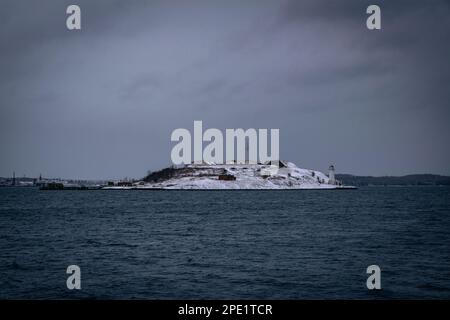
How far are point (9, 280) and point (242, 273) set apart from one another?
14690mm

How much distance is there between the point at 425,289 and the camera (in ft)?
81.7

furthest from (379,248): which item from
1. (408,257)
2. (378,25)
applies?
(378,25)

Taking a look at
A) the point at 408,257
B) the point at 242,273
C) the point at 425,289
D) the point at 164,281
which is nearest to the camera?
the point at 425,289

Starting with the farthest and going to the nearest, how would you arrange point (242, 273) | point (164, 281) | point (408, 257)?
→ point (408, 257) → point (242, 273) → point (164, 281)

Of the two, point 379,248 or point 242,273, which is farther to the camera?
point 379,248

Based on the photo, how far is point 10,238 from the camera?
164ft
